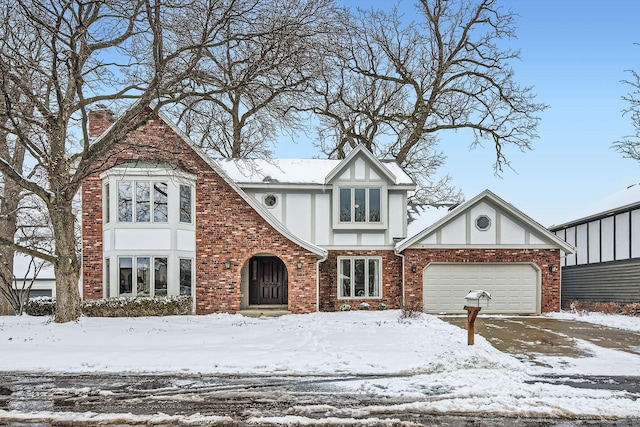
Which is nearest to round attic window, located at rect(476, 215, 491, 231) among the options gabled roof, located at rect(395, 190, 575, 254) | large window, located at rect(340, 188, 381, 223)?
gabled roof, located at rect(395, 190, 575, 254)

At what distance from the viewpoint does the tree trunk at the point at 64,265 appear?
13.9 metres

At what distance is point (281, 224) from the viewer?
18.3 meters

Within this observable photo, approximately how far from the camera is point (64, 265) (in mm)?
13891

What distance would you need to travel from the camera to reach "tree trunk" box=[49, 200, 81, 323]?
1388 centimetres

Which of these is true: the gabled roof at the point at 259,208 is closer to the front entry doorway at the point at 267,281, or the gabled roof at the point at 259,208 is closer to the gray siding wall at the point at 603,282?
the front entry doorway at the point at 267,281

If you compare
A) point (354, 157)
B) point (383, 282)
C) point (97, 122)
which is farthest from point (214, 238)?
point (383, 282)

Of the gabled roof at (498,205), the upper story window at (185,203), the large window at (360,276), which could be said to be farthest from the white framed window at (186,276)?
the gabled roof at (498,205)

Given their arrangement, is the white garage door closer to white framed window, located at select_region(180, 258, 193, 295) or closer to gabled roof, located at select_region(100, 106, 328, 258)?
gabled roof, located at select_region(100, 106, 328, 258)

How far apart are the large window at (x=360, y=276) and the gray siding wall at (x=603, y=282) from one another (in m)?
10.2

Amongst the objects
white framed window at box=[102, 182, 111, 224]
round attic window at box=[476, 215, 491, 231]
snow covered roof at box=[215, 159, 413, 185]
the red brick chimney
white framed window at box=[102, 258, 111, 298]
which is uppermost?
the red brick chimney

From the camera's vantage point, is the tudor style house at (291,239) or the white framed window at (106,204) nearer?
the tudor style house at (291,239)

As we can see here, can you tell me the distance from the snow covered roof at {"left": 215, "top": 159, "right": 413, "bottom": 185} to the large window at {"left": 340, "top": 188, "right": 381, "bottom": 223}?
1.00 meters

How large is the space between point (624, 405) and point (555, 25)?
1412 centimetres

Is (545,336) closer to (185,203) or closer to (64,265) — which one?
(185,203)
